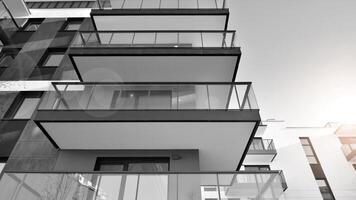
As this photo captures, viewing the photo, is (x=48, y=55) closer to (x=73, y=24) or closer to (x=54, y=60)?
(x=54, y=60)

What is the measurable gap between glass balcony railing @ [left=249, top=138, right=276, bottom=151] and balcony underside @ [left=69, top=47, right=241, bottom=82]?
8.93 meters

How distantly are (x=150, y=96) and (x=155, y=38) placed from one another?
3.45m

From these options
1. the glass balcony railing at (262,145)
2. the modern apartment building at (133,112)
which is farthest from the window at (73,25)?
the glass balcony railing at (262,145)

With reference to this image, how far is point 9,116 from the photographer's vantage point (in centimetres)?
852

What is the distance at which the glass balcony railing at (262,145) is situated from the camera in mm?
15110

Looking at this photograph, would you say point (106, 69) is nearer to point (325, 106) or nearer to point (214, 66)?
point (214, 66)

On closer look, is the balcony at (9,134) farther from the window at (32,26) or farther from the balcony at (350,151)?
the balcony at (350,151)

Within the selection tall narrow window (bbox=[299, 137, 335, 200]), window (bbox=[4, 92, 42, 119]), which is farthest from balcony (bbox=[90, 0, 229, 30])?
tall narrow window (bbox=[299, 137, 335, 200])

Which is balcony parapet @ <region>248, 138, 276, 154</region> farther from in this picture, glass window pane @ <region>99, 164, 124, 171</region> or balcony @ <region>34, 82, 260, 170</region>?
glass window pane @ <region>99, 164, 124, 171</region>

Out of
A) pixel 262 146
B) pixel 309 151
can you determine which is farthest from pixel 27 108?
pixel 309 151

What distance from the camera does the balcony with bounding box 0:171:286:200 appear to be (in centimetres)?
418

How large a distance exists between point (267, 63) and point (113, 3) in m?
9.14

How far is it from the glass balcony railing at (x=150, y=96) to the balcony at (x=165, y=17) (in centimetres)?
421

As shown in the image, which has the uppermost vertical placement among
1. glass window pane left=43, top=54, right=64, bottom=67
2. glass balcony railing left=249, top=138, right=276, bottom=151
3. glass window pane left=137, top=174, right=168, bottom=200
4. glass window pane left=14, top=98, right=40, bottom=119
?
glass window pane left=43, top=54, right=64, bottom=67
